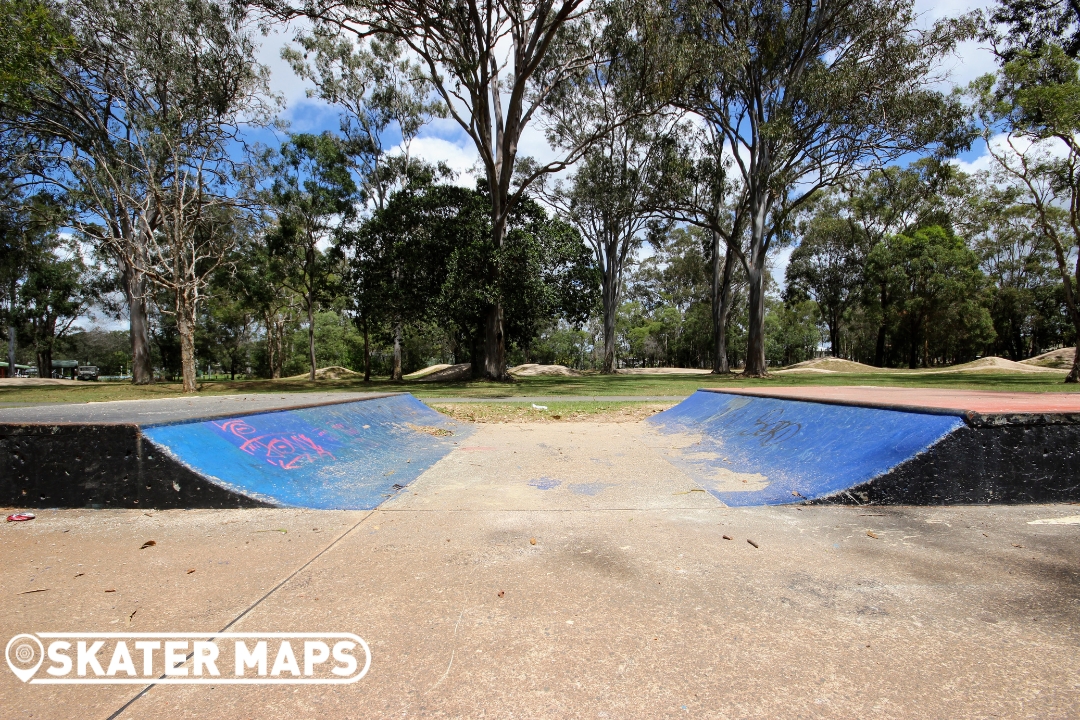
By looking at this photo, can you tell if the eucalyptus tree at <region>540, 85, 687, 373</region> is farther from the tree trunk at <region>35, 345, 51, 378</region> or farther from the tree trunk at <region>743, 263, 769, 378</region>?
the tree trunk at <region>35, 345, 51, 378</region>

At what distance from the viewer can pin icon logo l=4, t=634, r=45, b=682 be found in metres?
1.95

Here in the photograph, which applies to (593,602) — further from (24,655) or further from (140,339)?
(140,339)

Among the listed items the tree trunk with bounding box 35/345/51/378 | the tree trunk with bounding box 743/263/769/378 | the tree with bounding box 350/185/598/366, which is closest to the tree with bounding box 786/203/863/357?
the tree trunk with bounding box 743/263/769/378

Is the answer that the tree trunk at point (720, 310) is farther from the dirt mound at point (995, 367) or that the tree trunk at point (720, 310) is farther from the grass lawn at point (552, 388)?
the dirt mound at point (995, 367)

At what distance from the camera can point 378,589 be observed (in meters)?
2.60

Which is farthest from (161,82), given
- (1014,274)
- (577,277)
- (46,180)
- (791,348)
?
(791,348)

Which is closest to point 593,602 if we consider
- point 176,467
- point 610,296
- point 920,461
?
point 920,461

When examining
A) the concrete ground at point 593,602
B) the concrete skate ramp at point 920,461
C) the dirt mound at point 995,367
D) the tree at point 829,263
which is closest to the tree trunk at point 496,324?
the concrete skate ramp at point 920,461

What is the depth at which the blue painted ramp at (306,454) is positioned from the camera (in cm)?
416

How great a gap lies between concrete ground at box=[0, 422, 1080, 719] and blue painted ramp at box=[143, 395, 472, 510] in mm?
380

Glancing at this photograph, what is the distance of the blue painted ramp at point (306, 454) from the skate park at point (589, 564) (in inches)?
1.4

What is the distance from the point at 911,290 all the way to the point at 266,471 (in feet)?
154

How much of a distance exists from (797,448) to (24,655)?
5851 millimetres

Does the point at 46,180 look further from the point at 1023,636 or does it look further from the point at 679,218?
the point at 1023,636
